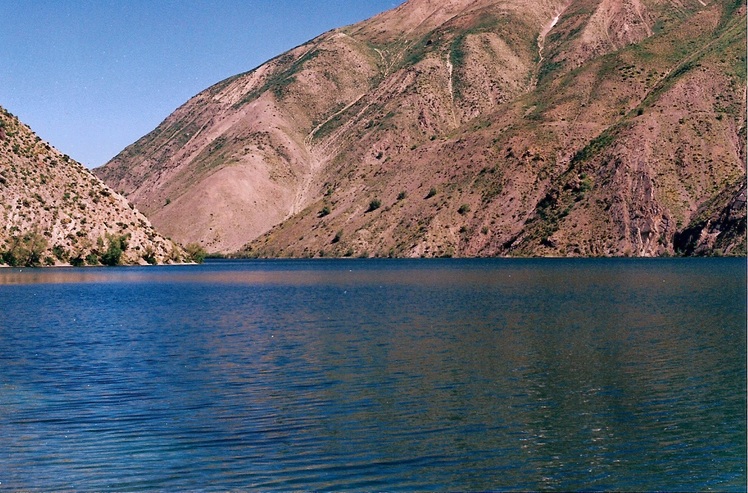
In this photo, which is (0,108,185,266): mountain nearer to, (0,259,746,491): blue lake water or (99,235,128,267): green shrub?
(99,235,128,267): green shrub

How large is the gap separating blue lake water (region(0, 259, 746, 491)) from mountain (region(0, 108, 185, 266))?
98.8 meters

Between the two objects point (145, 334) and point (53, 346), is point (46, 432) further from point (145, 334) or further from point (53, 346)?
point (145, 334)

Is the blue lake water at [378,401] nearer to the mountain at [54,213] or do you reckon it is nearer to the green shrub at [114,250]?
the mountain at [54,213]

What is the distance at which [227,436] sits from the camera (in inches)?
1081

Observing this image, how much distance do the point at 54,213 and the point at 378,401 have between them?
476 feet

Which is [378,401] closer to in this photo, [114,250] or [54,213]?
[54,213]

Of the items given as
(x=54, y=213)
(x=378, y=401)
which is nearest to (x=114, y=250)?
(x=54, y=213)

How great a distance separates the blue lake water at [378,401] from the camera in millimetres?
23516

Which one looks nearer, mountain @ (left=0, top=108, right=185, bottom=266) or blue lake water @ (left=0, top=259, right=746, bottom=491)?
blue lake water @ (left=0, top=259, right=746, bottom=491)

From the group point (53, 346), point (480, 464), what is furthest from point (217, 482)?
point (53, 346)

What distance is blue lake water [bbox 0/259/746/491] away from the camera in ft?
77.2

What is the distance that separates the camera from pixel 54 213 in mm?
165875

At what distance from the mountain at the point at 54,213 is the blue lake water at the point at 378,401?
98792 mm

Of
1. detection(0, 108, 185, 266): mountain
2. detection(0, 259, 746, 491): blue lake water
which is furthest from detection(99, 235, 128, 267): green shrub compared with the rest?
detection(0, 259, 746, 491): blue lake water
